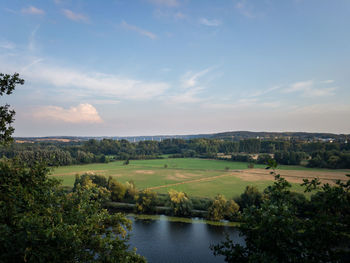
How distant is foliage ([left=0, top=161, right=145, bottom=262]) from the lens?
4.64 m

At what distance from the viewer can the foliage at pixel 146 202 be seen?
33.8 meters

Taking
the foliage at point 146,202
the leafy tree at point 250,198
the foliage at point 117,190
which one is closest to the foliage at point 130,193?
the foliage at point 117,190

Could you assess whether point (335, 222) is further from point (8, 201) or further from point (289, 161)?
point (289, 161)

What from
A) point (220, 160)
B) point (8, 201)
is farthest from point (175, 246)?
point (220, 160)

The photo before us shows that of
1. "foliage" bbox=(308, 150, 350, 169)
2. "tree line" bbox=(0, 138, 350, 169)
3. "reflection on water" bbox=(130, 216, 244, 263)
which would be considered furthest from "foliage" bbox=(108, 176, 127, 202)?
"foliage" bbox=(308, 150, 350, 169)

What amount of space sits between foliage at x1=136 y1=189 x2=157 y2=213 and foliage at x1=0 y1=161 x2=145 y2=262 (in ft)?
89.5

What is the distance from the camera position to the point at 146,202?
33.8 metres

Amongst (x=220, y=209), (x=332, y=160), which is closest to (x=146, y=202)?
(x=220, y=209)

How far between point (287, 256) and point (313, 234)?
0.68 metres

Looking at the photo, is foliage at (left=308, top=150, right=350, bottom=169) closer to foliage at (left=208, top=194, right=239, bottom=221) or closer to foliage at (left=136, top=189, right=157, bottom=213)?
foliage at (left=208, top=194, right=239, bottom=221)

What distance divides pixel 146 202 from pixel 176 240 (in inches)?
394

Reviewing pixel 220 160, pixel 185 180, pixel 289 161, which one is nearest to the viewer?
pixel 185 180

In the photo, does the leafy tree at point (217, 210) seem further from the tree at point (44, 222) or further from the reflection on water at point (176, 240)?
the tree at point (44, 222)

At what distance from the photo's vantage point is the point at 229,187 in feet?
146
